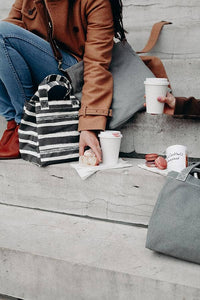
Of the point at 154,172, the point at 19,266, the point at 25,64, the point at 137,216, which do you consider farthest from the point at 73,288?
the point at 25,64

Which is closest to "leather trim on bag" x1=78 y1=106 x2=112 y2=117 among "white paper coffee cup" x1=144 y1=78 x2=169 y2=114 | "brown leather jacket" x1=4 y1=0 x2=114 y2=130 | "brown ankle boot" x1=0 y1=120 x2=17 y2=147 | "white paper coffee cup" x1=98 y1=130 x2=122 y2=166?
"brown leather jacket" x1=4 y1=0 x2=114 y2=130

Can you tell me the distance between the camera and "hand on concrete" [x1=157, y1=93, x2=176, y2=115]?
1.69 meters

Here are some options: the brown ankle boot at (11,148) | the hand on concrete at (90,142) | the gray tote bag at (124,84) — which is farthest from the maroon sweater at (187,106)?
the brown ankle boot at (11,148)

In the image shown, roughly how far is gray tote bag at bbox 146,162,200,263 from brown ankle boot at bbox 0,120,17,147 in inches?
39.9

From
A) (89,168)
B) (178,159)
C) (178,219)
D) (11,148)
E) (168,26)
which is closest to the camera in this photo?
(178,219)

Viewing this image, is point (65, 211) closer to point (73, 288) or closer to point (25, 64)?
point (73, 288)

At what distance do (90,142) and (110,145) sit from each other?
10cm

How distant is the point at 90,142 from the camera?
5.76 feet

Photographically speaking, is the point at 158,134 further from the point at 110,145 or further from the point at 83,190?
the point at 83,190

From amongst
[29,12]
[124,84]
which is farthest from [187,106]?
[29,12]

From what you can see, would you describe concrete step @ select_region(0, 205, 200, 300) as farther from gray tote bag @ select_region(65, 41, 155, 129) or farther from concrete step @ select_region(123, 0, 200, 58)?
concrete step @ select_region(123, 0, 200, 58)

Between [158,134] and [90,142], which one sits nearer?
[90,142]

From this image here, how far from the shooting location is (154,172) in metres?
1.65

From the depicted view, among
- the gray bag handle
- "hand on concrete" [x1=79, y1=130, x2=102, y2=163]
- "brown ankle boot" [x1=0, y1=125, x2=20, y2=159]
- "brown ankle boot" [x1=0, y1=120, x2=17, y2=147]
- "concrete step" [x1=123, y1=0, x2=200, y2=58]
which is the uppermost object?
"concrete step" [x1=123, y1=0, x2=200, y2=58]
